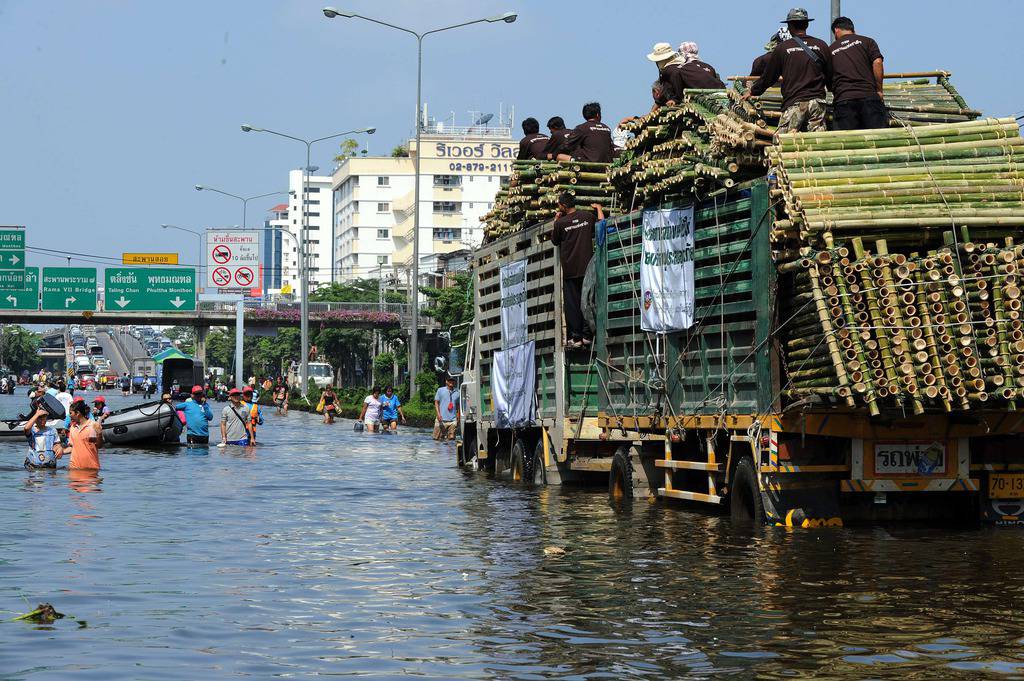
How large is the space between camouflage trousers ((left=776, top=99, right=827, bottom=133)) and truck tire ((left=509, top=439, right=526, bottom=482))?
27.5 feet

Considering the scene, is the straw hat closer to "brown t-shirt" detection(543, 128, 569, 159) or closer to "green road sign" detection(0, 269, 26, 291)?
"brown t-shirt" detection(543, 128, 569, 159)

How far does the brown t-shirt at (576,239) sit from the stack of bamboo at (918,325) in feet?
19.0

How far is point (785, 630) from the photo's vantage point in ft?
28.7

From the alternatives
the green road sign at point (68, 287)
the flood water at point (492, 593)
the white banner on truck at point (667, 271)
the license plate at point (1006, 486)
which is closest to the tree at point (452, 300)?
the green road sign at point (68, 287)

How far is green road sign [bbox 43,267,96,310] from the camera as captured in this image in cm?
6075

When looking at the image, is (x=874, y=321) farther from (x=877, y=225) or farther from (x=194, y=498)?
(x=194, y=498)

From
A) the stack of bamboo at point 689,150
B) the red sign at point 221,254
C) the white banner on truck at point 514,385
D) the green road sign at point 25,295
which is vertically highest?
the red sign at point 221,254

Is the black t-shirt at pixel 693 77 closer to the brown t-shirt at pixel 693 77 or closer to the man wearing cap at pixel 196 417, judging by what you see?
the brown t-shirt at pixel 693 77

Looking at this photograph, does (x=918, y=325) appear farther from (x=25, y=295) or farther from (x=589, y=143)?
(x=25, y=295)

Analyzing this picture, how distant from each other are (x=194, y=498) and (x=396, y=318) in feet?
256

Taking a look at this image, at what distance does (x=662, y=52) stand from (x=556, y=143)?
267 cm

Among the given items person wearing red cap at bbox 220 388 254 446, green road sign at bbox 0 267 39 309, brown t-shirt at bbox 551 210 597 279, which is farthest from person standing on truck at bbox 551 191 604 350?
green road sign at bbox 0 267 39 309

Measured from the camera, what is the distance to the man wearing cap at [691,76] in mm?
16234

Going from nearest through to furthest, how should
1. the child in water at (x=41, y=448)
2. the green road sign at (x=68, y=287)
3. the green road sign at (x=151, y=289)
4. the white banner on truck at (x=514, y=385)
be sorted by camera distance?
the white banner on truck at (x=514, y=385), the child in water at (x=41, y=448), the green road sign at (x=68, y=287), the green road sign at (x=151, y=289)
